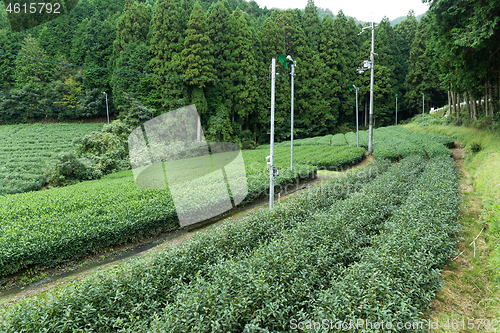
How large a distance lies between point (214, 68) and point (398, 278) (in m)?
25.5

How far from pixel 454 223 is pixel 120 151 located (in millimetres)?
17756

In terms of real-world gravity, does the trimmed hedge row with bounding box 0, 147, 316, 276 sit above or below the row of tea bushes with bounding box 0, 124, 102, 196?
below

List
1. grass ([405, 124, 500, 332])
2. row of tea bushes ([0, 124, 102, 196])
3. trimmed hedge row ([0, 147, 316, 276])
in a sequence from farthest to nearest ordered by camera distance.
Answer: row of tea bushes ([0, 124, 102, 196]) < trimmed hedge row ([0, 147, 316, 276]) < grass ([405, 124, 500, 332])

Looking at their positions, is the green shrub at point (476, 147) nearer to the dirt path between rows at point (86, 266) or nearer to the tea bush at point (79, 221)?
the tea bush at point (79, 221)

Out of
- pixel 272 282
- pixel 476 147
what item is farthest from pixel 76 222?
pixel 476 147

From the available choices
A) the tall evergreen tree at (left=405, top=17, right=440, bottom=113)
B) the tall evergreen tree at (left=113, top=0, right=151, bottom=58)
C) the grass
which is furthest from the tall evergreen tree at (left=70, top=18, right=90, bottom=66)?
the tall evergreen tree at (left=405, top=17, right=440, bottom=113)

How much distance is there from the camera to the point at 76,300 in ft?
9.52

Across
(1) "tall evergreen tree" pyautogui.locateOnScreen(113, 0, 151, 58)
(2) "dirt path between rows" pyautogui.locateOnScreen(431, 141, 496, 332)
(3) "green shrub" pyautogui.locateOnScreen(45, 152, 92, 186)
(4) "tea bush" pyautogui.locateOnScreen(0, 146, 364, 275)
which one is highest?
(1) "tall evergreen tree" pyautogui.locateOnScreen(113, 0, 151, 58)

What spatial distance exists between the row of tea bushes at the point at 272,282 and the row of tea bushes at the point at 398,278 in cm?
28

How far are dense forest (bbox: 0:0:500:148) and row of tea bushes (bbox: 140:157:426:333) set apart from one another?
1337cm

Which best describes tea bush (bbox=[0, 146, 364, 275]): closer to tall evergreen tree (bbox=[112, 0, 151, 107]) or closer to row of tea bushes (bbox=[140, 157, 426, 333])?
row of tea bushes (bbox=[140, 157, 426, 333])

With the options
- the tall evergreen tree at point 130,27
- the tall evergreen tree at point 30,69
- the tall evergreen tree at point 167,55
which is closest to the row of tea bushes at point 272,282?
the tall evergreen tree at point 167,55

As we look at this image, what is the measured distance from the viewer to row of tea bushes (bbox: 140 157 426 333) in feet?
8.49

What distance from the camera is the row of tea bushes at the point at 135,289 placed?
8.68 ft
